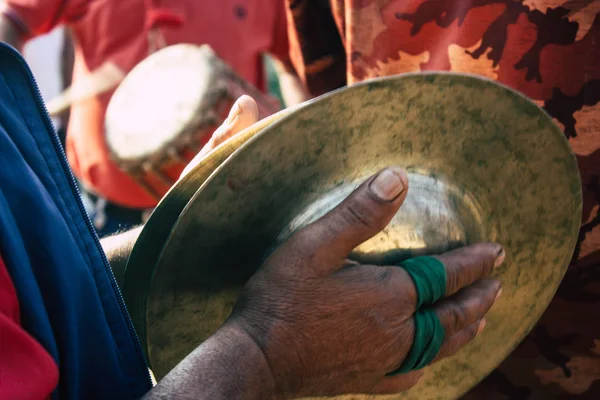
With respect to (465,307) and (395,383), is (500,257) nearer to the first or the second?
(465,307)

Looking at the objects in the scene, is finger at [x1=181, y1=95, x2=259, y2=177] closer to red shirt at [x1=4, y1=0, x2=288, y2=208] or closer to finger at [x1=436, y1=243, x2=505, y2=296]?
finger at [x1=436, y1=243, x2=505, y2=296]

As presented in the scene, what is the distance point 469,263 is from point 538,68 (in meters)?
0.49

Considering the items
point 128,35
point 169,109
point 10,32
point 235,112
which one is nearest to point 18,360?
point 235,112

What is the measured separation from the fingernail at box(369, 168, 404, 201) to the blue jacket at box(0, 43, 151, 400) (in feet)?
1.27

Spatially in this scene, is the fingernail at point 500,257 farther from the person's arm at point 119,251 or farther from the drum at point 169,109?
the drum at point 169,109

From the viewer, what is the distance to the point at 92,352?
90 centimetres

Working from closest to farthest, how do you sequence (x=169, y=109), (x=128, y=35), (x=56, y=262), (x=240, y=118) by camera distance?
(x=56, y=262), (x=240, y=118), (x=169, y=109), (x=128, y=35)

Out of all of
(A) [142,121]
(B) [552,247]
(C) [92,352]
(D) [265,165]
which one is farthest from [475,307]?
(A) [142,121]

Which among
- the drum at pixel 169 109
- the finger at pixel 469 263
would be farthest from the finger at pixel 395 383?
the drum at pixel 169 109

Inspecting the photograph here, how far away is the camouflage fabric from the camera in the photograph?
1173 millimetres

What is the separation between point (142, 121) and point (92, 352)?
1930mm

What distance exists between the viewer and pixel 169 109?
8.76 feet

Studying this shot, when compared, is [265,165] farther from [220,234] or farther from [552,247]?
[552,247]

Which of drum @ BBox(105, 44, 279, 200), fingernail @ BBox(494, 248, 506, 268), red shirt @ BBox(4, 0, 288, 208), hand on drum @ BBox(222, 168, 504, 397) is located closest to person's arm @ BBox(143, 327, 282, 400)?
hand on drum @ BBox(222, 168, 504, 397)
